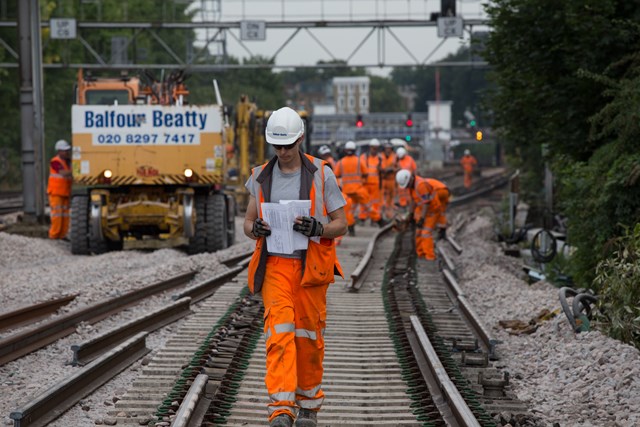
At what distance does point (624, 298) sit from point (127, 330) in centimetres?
474

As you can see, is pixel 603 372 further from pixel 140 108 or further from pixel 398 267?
pixel 140 108

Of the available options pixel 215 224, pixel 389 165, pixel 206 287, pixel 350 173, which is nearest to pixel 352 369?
pixel 206 287

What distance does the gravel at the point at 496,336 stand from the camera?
8.38m

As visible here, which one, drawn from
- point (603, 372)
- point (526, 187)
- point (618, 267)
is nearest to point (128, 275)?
point (618, 267)

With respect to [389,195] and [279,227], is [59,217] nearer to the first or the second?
[389,195]

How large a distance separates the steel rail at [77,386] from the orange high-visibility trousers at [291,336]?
169cm

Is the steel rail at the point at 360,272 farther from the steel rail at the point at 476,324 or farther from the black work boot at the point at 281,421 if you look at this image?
the black work boot at the point at 281,421

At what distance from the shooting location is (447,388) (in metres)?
8.31

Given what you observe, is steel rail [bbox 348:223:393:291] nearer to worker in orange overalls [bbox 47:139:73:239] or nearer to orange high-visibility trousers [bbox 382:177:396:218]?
worker in orange overalls [bbox 47:139:73:239]

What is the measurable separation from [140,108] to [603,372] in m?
12.8

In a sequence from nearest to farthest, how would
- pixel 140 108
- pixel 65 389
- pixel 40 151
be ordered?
pixel 65 389 < pixel 140 108 < pixel 40 151

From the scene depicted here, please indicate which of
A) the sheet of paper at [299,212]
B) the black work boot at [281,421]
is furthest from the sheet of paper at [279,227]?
the black work boot at [281,421]

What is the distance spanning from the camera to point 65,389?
8.30 metres

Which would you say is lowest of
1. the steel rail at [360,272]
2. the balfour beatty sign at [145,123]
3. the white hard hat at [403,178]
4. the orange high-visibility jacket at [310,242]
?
the steel rail at [360,272]
